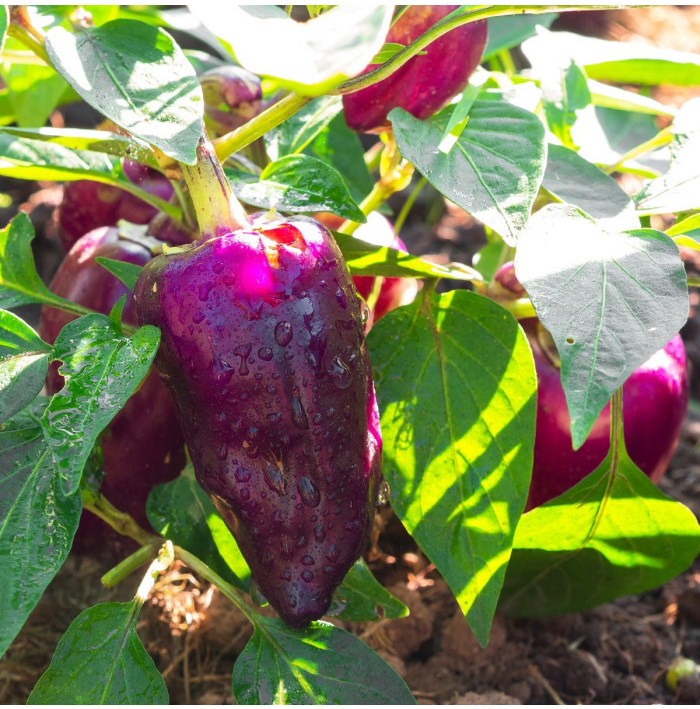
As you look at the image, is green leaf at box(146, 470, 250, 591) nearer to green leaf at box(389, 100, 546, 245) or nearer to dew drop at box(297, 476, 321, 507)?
dew drop at box(297, 476, 321, 507)

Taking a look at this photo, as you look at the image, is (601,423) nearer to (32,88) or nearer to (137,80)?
(137,80)

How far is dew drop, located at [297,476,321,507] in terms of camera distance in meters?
0.56

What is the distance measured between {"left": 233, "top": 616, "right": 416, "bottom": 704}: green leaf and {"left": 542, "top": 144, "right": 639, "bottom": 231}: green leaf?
13.9 inches

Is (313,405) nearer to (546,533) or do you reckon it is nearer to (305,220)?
(305,220)

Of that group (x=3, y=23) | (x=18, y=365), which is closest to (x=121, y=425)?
(x=18, y=365)

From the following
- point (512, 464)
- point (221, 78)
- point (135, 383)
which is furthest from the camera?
point (221, 78)

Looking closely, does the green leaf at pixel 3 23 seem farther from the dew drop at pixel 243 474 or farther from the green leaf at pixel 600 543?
the green leaf at pixel 600 543

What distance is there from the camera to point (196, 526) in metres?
0.69

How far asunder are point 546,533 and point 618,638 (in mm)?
227

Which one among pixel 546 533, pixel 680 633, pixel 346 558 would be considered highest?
pixel 346 558

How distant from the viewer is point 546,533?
0.72m

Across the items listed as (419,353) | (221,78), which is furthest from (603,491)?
(221,78)

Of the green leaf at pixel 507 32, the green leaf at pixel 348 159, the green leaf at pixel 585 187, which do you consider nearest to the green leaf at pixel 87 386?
the green leaf at pixel 585 187

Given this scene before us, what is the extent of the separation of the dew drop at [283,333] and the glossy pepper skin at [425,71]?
28 centimetres
